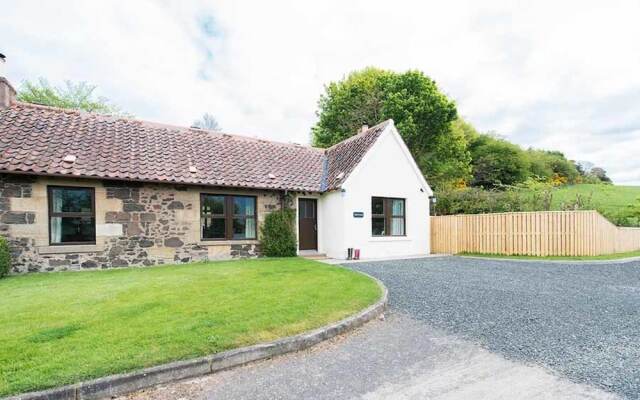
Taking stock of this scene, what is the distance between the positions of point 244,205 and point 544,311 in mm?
10541

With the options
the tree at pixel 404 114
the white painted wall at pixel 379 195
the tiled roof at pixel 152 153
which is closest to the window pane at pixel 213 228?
the tiled roof at pixel 152 153

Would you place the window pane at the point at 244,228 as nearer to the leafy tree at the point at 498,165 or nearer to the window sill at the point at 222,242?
the window sill at the point at 222,242

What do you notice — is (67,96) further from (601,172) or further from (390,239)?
(601,172)

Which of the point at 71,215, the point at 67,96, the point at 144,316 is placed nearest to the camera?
the point at 144,316

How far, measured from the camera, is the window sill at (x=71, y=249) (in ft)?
33.1

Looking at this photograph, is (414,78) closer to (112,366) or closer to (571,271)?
(571,271)

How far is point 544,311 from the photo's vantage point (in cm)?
606

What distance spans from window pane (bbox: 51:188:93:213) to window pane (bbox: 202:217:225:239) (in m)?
3.69

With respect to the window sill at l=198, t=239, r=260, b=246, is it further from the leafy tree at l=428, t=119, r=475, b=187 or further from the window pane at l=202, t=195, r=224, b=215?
the leafy tree at l=428, t=119, r=475, b=187

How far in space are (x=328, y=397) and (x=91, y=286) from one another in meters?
6.67

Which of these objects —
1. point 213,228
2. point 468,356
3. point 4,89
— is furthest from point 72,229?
point 468,356

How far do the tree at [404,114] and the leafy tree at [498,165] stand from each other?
7.70 meters

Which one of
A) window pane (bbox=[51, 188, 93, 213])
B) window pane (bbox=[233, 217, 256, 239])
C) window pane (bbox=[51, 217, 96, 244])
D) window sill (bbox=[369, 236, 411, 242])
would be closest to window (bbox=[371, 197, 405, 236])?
window sill (bbox=[369, 236, 411, 242])

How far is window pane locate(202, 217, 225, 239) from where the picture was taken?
12.7 meters
